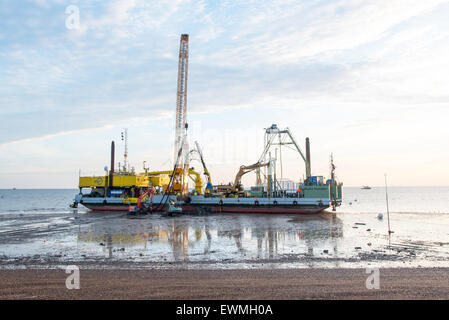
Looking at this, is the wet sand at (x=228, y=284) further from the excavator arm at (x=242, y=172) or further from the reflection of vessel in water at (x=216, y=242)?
the excavator arm at (x=242, y=172)

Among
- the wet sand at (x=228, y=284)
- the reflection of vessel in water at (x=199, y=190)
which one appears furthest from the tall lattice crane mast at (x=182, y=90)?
the wet sand at (x=228, y=284)

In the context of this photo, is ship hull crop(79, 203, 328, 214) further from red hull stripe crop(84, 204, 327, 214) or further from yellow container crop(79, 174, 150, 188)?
yellow container crop(79, 174, 150, 188)

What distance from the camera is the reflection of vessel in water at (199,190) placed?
46.0 meters

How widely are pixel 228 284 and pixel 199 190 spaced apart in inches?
1835

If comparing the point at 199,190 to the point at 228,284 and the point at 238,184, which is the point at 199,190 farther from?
the point at 228,284

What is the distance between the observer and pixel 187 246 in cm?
2098

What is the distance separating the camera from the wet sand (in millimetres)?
10102

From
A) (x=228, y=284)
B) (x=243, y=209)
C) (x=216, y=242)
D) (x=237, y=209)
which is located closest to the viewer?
(x=228, y=284)

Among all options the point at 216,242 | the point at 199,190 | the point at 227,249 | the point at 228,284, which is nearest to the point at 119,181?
the point at 199,190

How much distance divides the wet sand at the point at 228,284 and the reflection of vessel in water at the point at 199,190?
32.6 m

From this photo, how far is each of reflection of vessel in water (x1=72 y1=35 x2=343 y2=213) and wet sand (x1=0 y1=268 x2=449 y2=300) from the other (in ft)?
107

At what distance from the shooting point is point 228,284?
11.3 meters

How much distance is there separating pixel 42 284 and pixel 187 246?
34.4 ft
